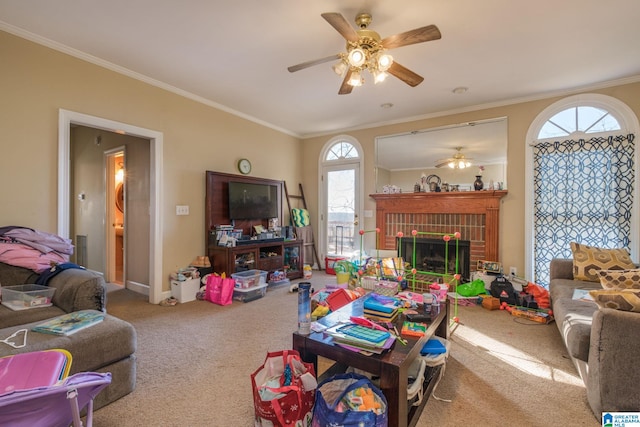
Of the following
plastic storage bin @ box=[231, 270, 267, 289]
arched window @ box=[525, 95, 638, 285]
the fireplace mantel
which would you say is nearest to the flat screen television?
plastic storage bin @ box=[231, 270, 267, 289]

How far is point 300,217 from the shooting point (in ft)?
17.9

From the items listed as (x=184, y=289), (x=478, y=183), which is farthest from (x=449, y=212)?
(x=184, y=289)

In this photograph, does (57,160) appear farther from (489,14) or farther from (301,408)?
(489,14)

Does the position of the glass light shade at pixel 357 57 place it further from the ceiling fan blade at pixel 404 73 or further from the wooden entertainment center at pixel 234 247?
the wooden entertainment center at pixel 234 247

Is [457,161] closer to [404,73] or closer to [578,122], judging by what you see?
[578,122]

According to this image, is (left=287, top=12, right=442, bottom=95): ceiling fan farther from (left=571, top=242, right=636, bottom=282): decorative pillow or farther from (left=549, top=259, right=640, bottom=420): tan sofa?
(left=571, top=242, right=636, bottom=282): decorative pillow

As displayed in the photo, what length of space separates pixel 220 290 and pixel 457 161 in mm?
3784

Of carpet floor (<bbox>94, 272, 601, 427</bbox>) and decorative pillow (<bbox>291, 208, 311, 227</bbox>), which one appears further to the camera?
decorative pillow (<bbox>291, 208, 311, 227</bbox>)

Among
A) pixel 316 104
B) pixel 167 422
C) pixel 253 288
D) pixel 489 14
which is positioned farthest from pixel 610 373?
pixel 316 104

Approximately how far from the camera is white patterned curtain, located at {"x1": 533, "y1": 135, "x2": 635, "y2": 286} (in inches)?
131

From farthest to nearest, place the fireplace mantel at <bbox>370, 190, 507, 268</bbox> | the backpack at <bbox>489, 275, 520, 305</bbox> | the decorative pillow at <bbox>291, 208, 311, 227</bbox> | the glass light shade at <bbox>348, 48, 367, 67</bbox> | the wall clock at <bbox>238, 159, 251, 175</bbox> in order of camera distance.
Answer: the decorative pillow at <bbox>291, 208, 311, 227</bbox> → the wall clock at <bbox>238, 159, 251, 175</bbox> → the fireplace mantel at <bbox>370, 190, 507, 268</bbox> → the backpack at <bbox>489, 275, 520, 305</bbox> → the glass light shade at <bbox>348, 48, 367, 67</bbox>

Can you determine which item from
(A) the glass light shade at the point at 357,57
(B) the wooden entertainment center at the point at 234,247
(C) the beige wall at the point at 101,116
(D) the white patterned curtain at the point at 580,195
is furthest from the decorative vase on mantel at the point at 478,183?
(C) the beige wall at the point at 101,116

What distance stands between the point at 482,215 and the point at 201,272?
158 inches

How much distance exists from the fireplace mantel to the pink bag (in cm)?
261
